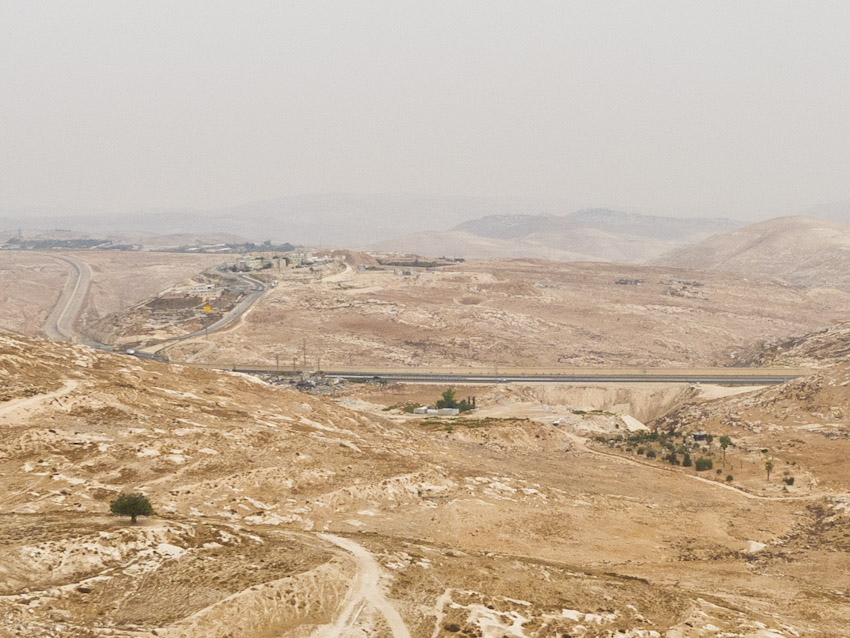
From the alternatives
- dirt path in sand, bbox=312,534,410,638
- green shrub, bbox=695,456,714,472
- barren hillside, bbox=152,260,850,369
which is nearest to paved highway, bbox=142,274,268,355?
barren hillside, bbox=152,260,850,369

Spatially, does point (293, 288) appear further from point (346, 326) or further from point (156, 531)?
point (156, 531)

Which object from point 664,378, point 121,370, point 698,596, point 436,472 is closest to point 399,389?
point 664,378

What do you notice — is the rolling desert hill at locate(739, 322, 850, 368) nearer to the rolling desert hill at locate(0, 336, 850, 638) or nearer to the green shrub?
the rolling desert hill at locate(0, 336, 850, 638)

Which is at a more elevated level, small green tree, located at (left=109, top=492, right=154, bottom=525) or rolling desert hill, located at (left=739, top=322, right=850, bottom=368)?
small green tree, located at (left=109, top=492, right=154, bottom=525)

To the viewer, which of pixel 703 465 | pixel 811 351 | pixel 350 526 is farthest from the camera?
pixel 811 351

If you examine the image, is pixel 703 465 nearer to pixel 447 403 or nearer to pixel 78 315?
pixel 447 403

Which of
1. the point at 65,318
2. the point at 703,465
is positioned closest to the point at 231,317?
the point at 65,318

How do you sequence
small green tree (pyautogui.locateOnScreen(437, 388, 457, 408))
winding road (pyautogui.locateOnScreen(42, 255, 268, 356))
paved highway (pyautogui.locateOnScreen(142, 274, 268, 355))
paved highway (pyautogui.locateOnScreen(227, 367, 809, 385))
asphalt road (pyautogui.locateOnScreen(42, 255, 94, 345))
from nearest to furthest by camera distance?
small green tree (pyautogui.locateOnScreen(437, 388, 457, 408))
paved highway (pyautogui.locateOnScreen(227, 367, 809, 385))
paved highway (pyautogui.locateOnScreen(142, 274, 268, 355))
winding road (pyautogui.locateOnScreen(42, 255, 268, 356))
asphalt road (pyautogui.locateOnScreen(42, 255, 94, 345))

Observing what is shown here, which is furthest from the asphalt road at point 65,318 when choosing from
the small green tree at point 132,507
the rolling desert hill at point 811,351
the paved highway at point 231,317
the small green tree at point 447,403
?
the rolling desert hill at point 811,351
